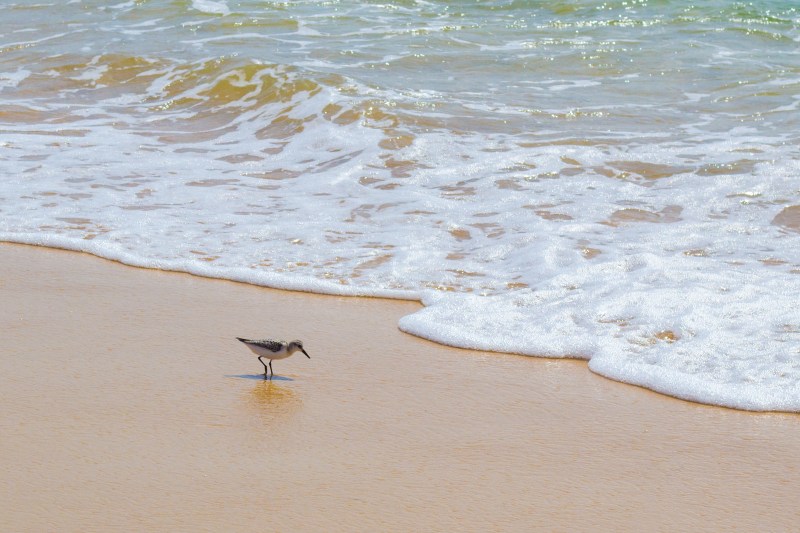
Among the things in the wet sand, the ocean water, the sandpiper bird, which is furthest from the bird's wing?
the ocean water

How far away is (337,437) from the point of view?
3766 millimetres

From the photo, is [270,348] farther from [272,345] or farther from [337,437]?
[337,437]

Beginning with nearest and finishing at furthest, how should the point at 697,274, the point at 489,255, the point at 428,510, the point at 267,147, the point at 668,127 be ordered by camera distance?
the point at 428,510 < the point at 697,274 < the point at 489,255 < the point at 267,147 < the point at 668,127

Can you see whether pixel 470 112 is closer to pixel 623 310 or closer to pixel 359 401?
pixel 623 310

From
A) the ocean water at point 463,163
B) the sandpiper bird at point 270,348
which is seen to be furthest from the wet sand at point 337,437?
the ocean water at point 463,163

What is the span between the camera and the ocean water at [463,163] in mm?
5191

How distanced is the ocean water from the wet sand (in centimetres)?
39

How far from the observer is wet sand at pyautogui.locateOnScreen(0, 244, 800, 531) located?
319 centimetres

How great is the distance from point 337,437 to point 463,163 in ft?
16.0

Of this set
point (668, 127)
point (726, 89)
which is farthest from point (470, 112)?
point (726, 89)

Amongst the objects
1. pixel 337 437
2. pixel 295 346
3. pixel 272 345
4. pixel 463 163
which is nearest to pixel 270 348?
pixel 272 345

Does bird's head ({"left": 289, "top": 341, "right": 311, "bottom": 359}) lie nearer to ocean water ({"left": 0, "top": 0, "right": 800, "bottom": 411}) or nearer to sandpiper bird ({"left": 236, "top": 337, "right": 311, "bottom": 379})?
sandpiper bird ({"left": 236, "top": 337, "right": 311, "bottom": 379})

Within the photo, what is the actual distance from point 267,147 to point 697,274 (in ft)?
14.8

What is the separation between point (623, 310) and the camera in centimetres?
518
